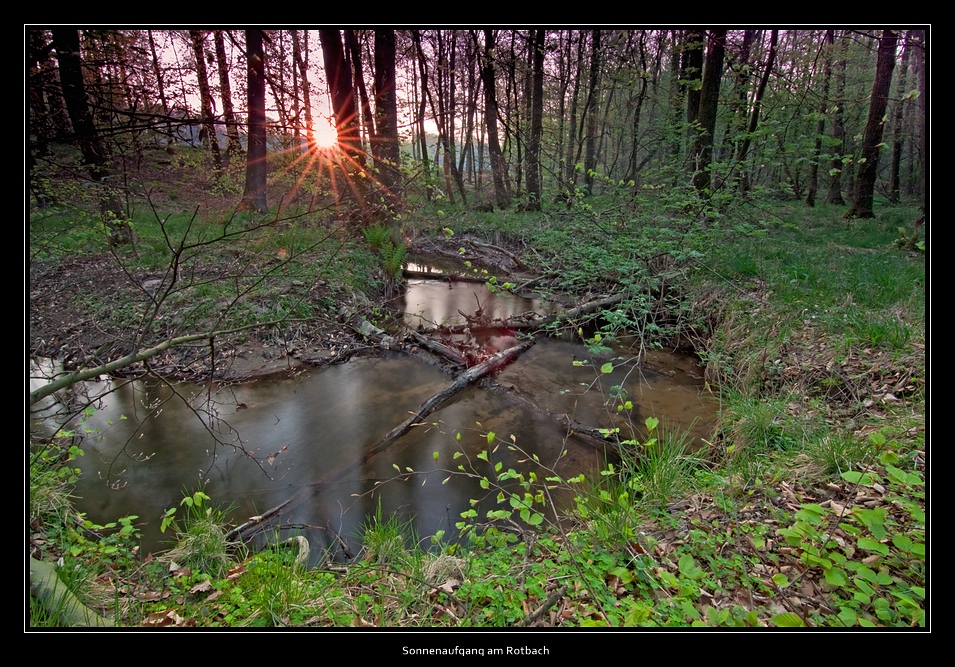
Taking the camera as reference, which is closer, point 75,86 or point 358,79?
point 75,86

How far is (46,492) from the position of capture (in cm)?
335

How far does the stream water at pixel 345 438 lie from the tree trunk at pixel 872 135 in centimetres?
801

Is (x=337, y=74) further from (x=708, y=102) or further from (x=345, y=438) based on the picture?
(x=345, y=438)

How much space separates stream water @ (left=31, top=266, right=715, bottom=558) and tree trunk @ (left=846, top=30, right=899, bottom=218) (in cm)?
801

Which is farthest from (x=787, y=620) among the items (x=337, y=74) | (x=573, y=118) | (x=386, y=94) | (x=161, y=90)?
(x=573, y=118)

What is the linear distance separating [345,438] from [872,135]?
13.4 meters

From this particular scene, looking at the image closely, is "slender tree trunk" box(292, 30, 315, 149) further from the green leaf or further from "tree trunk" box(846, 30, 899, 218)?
"tree trunk" box(846, 30, 899, 218)

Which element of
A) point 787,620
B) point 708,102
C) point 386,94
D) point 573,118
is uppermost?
point 573,118

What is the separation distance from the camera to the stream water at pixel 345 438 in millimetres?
3771

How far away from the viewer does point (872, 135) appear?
9867 mm

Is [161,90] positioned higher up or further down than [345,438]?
higher up

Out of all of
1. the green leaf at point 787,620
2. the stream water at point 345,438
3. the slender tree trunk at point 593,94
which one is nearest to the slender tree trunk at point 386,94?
the slender tree trunk at point 593,94
